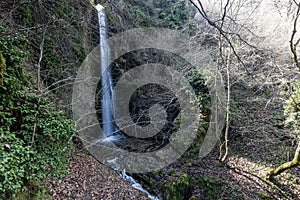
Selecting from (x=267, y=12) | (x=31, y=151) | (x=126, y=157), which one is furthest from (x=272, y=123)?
(x=31, y=151)

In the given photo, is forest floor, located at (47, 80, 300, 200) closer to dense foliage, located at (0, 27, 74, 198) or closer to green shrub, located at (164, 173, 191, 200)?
green shrub, located at (164, 173, 191, 200)

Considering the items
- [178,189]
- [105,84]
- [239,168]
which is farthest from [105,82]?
[239,168]

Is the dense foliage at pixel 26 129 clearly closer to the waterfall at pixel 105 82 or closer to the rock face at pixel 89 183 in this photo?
the rock face at pixel 89 183

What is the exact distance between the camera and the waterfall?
819 cm

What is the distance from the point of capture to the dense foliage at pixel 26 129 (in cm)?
281

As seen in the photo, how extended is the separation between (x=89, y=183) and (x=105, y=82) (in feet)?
14.2

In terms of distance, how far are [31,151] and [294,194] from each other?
755 centimetres

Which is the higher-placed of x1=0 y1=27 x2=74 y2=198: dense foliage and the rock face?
x1=0 y1=27 x2=74 y2=198: dense foliage

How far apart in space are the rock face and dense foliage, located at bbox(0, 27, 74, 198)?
86cm

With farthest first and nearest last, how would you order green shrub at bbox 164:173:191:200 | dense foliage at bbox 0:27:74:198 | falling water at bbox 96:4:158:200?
falling water at bbox 96:4:158:200, green shrub at bbox 164:173:191:200, dense foliage at bbox 0:27:74:198

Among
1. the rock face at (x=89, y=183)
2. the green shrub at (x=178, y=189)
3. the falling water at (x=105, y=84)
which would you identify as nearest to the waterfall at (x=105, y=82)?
the falling water at (x=105, y=84)

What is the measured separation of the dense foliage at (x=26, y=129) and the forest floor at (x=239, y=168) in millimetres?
1068

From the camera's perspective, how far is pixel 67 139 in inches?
140

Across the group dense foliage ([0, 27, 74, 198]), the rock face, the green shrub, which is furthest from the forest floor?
dense foliage ([0, 27, 74, 198])
